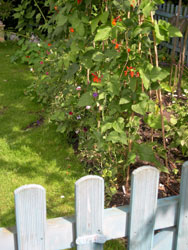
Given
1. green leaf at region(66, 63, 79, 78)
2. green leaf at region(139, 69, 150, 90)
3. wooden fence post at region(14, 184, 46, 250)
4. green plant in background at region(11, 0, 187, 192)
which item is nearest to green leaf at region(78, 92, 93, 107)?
green plant in background at region(11, 0, 187, 192)

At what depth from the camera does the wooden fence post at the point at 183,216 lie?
4.74 feet

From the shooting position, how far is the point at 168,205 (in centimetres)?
149

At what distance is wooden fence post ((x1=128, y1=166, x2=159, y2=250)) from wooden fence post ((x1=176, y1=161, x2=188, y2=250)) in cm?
12

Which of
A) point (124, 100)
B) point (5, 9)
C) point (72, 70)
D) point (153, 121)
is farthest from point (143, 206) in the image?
point (5, 9)

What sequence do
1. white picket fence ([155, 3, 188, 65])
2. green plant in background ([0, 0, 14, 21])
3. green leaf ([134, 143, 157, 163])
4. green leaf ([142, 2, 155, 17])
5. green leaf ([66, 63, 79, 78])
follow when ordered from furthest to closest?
green plant in background ([0, 0, 14, 21]) < white picket fence ([155, 3, 188, 65]) < green leaf ([66, 63, 79, 78]) < green leaf ([134, 143, 157, 163]) < green leaf ([142, 2, 155, 17])

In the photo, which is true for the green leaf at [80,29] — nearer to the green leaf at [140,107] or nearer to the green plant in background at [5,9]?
the green leaf at [140,107]

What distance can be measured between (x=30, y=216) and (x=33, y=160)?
204 centimetres

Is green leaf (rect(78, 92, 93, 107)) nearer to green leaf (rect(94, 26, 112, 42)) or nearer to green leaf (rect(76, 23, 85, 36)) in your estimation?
green leaf (rect(76, 23, 85, 36))

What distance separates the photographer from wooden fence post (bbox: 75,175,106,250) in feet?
4.23

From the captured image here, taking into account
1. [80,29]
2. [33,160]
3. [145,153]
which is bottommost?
[33,160]

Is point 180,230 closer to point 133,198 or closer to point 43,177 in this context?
point 133,198

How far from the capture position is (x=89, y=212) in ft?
4.41

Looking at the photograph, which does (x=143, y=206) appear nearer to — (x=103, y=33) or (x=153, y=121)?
(x=103, y=33)

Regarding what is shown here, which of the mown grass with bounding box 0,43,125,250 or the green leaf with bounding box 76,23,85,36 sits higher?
the green leaf with bounding box 76,23,85,36
